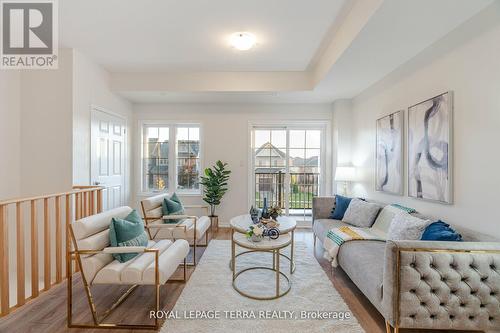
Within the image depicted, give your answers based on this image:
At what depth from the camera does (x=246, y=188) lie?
511cm

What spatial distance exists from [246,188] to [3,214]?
3647 mm

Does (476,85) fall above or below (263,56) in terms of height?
below

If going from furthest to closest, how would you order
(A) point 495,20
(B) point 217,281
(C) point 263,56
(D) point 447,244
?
1. (C) point 263,56
2. (B) point 217,281
3. (A) point 495,20
4. (D) point 447,244

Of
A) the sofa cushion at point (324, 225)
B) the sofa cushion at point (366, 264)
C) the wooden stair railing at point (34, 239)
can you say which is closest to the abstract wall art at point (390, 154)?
the sofa cushion at point (324, 225)

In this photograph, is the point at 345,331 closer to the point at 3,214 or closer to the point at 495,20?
the point at 495,20

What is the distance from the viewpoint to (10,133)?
3305 millimetres

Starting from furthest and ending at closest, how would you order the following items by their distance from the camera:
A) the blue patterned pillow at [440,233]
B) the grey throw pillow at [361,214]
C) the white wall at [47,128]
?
the white wall at [47,128], the grey throw pillow at [361,214], the blue patterned pillow at [440,233]

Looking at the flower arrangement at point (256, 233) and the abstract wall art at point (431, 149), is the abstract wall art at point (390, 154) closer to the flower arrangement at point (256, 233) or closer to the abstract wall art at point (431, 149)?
the abstract wall art at point (431, 149)

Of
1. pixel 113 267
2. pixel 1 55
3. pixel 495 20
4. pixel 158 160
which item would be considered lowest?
pixel 113 267

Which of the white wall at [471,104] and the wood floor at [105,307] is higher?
the white wall at [471,104]

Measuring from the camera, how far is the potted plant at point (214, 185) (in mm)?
4715

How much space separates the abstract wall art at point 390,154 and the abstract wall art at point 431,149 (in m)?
0.18

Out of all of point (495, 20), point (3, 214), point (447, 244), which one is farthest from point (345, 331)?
point (3, 214)

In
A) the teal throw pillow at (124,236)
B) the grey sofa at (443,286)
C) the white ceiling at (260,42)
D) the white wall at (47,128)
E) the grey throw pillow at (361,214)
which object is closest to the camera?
the grey sofa at (443,286)
